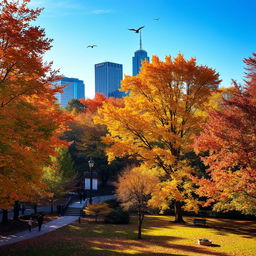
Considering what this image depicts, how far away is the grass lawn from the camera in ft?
45.7

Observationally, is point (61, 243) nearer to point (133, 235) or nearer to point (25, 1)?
point (133, 235)

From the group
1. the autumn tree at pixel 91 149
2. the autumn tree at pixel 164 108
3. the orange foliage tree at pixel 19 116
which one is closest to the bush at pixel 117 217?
the autumn tree at pixel 164 108

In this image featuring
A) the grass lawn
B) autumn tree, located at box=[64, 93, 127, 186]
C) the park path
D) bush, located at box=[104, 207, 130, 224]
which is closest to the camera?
the grass lawn

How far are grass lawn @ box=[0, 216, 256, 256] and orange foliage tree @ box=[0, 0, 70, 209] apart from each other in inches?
146

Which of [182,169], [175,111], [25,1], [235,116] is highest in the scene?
[25,1]

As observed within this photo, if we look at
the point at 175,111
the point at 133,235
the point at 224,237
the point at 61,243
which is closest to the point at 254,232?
the point at 224,237

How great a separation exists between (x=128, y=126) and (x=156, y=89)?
11.2ft

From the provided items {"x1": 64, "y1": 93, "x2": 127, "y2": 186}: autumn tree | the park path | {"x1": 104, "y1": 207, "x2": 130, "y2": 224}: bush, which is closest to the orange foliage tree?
the park path

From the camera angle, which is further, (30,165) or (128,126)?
Answer: (128,126)

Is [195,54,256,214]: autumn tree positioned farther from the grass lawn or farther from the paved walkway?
the paved walkway

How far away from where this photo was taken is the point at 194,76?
2094 cm

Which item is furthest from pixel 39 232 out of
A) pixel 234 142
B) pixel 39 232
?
pixel 234 142

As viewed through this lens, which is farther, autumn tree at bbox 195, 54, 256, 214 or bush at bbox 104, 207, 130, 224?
bush at bbox 104, 207, 130, 224

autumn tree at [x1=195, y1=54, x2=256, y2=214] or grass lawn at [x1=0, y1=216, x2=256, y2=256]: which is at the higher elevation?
autumn tree at [x1=195, y1=54, x2=256, y2=214]
